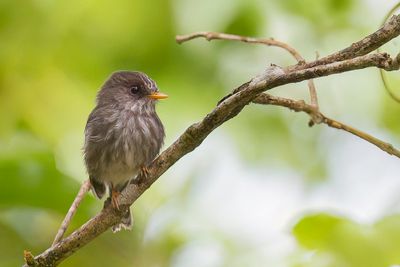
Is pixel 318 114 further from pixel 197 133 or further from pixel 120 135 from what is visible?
pixel 120 135

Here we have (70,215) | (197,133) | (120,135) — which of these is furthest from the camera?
(120,135)

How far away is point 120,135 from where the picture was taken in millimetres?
3848

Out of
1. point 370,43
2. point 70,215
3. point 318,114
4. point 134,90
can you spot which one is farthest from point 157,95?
point 370,43

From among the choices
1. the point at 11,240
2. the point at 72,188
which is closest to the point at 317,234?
the point at 72,188

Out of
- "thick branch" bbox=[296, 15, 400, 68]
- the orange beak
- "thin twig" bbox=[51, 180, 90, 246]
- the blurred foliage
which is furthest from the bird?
"thick branch" bbox=[296, 15, 400, 68]

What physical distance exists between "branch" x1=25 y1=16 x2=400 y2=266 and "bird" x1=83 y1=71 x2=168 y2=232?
110cm

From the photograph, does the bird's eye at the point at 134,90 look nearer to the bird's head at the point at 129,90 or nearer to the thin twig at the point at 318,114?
the bird's head at the point at 129,90

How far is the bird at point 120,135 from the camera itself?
3.74m

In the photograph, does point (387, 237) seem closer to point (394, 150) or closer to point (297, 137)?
point (394, 150)

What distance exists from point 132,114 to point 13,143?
0.74 metres

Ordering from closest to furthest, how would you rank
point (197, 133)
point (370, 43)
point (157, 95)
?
point (370, 43) → point (197, 133) → point (157, 95)

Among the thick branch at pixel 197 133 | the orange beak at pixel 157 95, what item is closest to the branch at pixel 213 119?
the thick branch at pixel 197 133

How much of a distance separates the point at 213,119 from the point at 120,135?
177 centimetres

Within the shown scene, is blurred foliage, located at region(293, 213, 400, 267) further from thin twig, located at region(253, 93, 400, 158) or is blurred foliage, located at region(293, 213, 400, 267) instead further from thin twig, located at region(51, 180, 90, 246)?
thin twig, located at region(51, 180, 90, 246)
